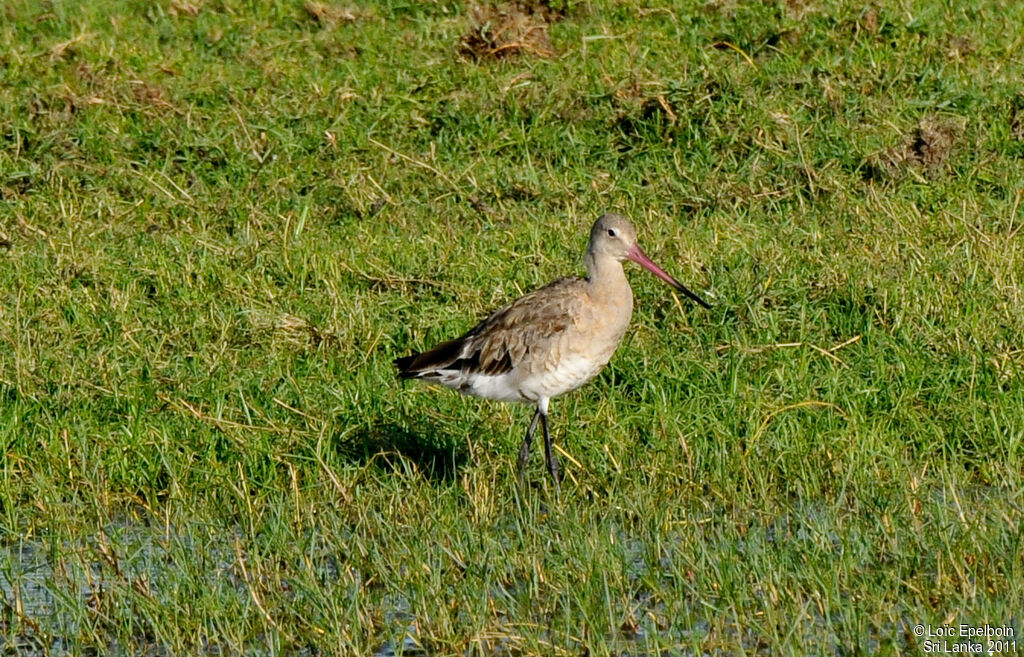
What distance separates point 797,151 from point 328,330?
3232 mm

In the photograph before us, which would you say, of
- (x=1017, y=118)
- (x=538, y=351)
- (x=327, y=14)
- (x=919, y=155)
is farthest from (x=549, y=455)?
(x=327, y=14)

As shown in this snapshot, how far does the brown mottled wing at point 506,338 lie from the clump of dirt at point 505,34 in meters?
4.59

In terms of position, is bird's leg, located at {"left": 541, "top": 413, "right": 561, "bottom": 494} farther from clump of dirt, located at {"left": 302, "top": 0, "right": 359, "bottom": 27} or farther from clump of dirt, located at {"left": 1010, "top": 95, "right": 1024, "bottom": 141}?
clump of dirt, located at {"left": 302, "top": 0, "right": 359, "bottom": 27}

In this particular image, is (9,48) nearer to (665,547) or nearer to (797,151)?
(797,151)

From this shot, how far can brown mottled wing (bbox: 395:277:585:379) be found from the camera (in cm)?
729

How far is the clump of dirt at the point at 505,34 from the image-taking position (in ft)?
38.8

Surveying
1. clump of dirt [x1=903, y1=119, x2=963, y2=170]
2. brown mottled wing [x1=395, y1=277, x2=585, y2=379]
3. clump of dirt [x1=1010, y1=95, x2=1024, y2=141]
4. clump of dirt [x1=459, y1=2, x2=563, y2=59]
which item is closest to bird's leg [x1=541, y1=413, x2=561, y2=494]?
brown mottled wing [x1=395, y1=277, x2=585, y2=379]

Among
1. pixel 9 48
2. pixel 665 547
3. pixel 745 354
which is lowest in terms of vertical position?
pixel 9 48

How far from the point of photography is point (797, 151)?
1038cm

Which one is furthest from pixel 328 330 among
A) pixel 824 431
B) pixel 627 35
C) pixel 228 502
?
pixel 627 35

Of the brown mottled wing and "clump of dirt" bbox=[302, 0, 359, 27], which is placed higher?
the brown mottled wing

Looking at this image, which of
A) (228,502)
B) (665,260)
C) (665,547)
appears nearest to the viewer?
(665,547)

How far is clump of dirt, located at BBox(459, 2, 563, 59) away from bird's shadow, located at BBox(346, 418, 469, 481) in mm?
4687

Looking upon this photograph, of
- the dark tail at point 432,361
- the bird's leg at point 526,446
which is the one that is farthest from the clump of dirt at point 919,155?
the dark tail at point 432,361
